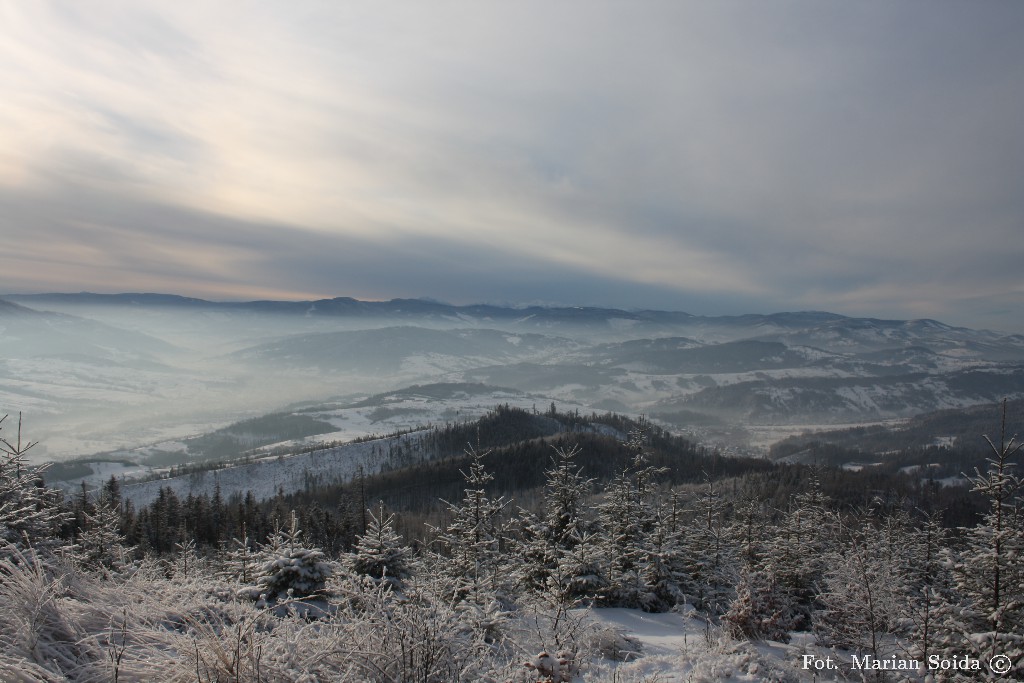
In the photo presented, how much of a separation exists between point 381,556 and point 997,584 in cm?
1730

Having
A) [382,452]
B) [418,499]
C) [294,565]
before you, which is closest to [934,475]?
[418,499]

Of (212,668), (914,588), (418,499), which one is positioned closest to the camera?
(212,668)

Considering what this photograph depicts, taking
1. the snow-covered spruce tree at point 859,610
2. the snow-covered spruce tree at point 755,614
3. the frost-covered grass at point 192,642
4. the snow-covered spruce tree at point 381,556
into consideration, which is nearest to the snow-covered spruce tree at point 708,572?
the snow-covered spruce tree at point 755,614

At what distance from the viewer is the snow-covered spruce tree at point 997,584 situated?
36.5 ft

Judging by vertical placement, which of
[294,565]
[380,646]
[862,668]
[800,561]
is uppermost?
[380,646]

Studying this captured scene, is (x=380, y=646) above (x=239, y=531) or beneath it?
above

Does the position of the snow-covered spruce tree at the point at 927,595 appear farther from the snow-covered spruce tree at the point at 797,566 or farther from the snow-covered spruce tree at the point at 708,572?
the snow-covered spruce tree at the point at 708,572

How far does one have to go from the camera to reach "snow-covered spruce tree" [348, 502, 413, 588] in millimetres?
17000

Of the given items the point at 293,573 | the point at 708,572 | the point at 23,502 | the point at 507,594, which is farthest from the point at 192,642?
the point at 708,572

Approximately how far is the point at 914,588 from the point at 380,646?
37.2 m

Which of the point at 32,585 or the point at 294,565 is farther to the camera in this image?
the point at 294,565

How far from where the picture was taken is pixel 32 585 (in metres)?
4.96

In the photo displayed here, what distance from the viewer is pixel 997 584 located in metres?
12.1

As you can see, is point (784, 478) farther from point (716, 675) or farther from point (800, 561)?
point (716, 675)
